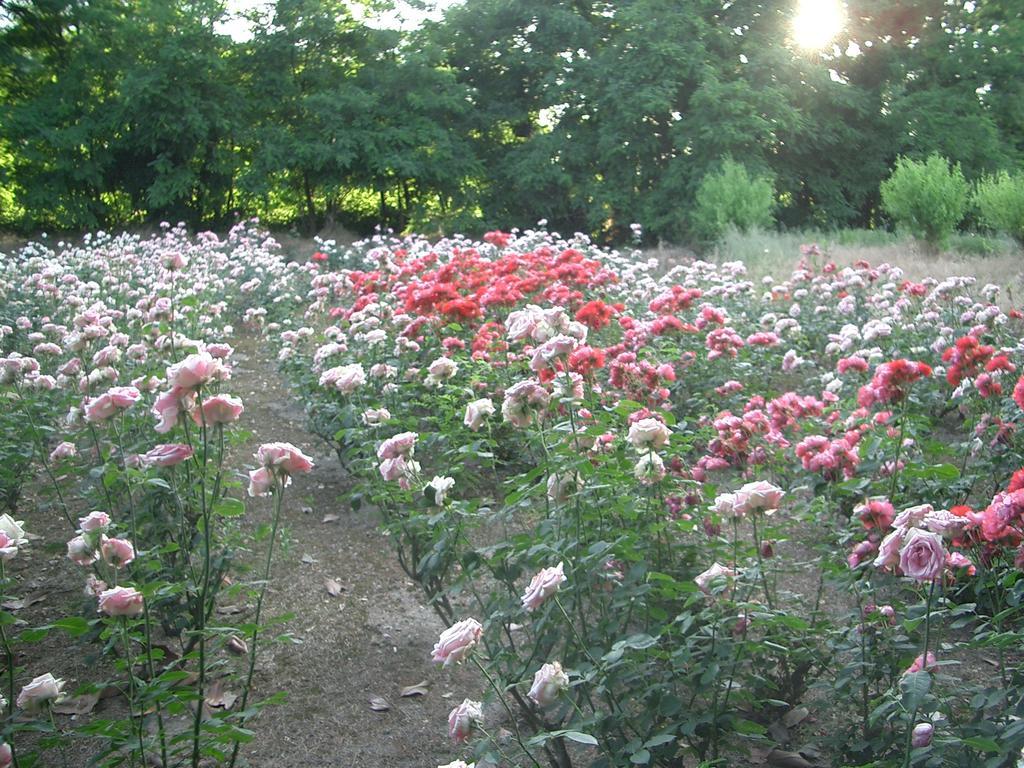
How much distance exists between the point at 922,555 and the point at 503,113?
2293 centimetres

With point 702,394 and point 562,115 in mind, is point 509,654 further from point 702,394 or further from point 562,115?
point 562,115

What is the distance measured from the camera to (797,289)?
22.6ft

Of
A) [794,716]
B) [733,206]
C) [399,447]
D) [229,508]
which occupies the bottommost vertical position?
[794,716]

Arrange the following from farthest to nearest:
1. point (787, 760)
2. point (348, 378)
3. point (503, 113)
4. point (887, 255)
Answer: point (503, 113) → point (887, 255) → point (348, 378) → point (787, 760)

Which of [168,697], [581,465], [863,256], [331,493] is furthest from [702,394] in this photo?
[863,256]

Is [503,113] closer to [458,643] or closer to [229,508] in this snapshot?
[229,508]

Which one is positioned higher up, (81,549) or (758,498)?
(758,498)

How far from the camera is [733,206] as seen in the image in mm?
14227

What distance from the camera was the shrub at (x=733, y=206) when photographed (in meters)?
13.9

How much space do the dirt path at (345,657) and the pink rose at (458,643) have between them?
3.37 feet

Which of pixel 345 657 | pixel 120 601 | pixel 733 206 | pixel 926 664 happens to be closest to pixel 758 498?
pixel 926 664

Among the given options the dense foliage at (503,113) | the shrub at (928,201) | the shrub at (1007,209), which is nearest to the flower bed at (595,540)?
the shrub at (1007,209)

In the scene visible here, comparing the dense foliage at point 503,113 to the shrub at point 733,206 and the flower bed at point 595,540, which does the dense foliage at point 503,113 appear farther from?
the flower bed at point 595,540

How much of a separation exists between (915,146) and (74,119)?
19.6 metres
